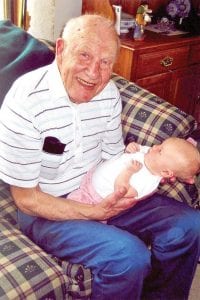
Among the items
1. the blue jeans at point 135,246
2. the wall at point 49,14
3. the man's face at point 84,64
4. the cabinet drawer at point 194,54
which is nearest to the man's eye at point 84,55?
the man's face at point 84,64

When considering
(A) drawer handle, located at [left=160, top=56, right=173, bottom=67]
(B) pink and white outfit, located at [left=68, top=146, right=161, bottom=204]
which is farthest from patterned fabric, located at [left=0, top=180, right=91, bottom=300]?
(A) drawer handle, located at [left=160, top=56, right=173, bottom=67]

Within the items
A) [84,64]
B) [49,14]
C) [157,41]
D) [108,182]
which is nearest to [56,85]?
[84,64]

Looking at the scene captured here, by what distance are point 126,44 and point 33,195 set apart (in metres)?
1.43

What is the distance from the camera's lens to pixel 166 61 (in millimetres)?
2744

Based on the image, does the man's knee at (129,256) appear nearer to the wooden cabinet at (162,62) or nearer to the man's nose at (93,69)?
the man's nose at (93,69)

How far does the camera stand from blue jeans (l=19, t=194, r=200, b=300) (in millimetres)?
1299

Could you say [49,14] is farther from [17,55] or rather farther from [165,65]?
[17,55]

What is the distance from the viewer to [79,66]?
1.38 m

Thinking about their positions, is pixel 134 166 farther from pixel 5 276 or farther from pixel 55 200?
pixel 5 276

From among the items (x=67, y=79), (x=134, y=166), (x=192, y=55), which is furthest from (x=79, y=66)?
(x=192, y=55)

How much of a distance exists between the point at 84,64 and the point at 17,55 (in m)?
0.44

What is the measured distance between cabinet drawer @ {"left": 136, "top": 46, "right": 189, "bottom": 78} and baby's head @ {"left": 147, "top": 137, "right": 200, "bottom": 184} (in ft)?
3.76

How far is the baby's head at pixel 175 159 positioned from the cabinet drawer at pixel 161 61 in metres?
1.15

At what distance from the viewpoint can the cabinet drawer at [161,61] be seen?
257 cm
